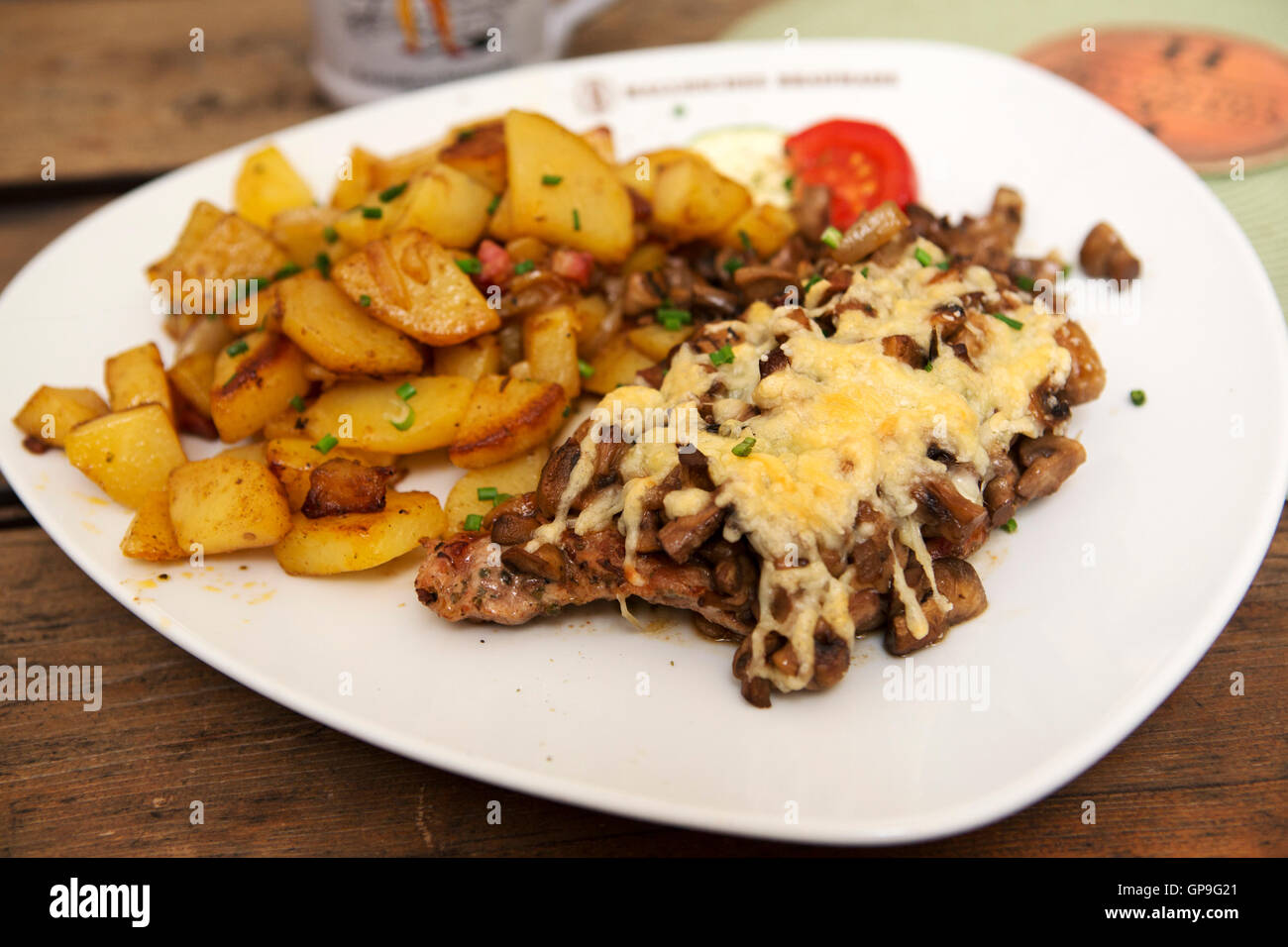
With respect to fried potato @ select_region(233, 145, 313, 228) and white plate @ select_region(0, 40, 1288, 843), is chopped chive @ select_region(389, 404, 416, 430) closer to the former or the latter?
white plate @ select_region(0, 40, 1288, 843)

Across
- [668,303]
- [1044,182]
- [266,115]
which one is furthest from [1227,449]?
[266,115]

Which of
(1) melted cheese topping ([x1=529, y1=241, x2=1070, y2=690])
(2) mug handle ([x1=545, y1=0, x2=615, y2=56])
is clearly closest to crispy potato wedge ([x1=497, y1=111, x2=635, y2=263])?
(1) melted cheese topping ([x1=529, y1=241, x2=1070, y2=690])

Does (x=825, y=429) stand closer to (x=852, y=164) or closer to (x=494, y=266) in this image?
(x=494, y=266)

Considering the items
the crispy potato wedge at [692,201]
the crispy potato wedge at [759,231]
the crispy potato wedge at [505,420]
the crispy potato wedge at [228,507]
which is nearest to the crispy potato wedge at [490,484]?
the crispy potato wedge at [505,420]

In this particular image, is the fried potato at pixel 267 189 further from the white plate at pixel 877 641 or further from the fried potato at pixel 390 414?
the fried potato at pixel 390 414

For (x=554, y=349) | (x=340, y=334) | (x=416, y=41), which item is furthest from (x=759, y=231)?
(x=416, y=41)

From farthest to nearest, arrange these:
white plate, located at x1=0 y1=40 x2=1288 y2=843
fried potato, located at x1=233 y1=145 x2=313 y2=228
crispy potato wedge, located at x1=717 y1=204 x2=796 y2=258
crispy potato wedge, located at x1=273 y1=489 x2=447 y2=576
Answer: fried potato, located at x1=233 y1=145 x2=313 y2=228 → crispy potato wedge, located at x1=717 y1=204 x2=796 y2=258 → crispy potato wedge, located at x1=273 y1=489 x2=447 y2=576 → white plate, located at x1=0 y1=40 x2=1288 y2=843
